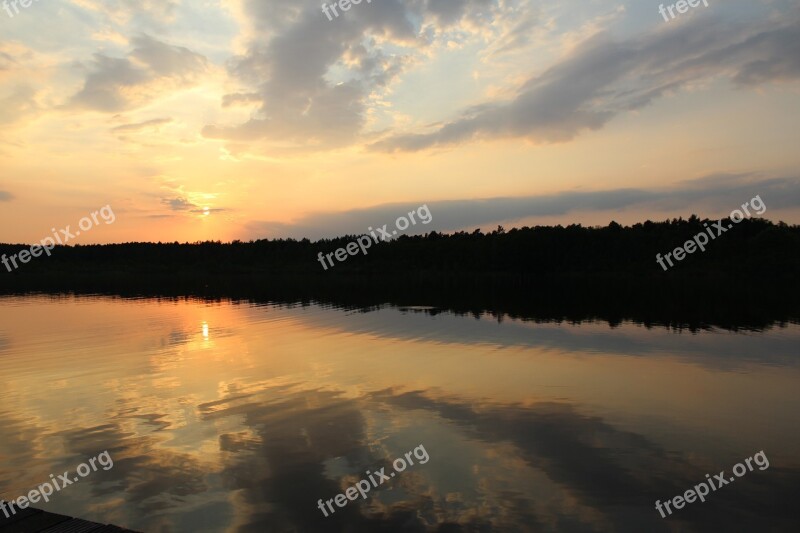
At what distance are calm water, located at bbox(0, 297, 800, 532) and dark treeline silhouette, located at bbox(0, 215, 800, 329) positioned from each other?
24813 millimetres

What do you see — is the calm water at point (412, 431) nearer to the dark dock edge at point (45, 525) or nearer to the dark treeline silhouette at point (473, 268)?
the dark dock edge at point (45, 525)

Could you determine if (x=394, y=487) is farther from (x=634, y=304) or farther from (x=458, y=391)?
(x=634, y=304)

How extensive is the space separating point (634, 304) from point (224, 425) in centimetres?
4391

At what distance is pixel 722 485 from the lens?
31.7 ft

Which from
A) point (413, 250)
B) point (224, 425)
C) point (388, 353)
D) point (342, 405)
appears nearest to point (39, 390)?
point (224, 425)

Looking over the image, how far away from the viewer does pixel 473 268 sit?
483 feet

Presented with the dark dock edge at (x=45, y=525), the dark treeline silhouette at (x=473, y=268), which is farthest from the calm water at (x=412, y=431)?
the dark treeline silhouette at (x=473, y=268)

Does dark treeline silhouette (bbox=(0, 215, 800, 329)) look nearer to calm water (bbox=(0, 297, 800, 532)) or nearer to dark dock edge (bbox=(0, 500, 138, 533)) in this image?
calm water (bbox=(0, 297, 800, 532))

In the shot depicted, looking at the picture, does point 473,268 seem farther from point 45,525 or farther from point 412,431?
point 45,525

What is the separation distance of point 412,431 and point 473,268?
136264mm

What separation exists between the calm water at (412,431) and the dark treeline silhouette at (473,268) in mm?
24813

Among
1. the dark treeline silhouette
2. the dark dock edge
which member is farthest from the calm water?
the dark treeline silhouette

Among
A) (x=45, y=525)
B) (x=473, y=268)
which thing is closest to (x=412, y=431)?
(x=45, y=525)

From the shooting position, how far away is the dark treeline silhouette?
222 ft
